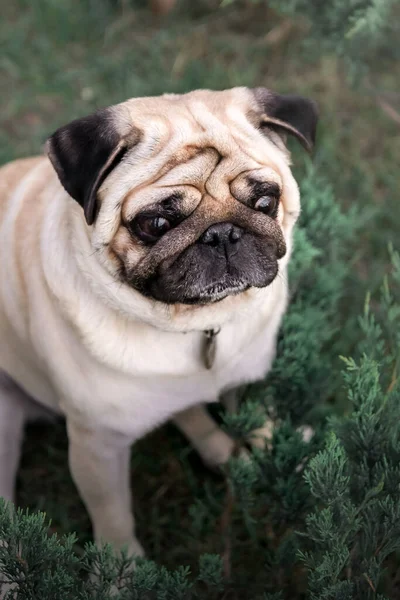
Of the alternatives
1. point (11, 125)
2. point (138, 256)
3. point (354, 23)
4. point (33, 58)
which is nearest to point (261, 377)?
Result: point (138, 256)

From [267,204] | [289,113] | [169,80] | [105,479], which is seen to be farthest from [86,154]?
[169,80]

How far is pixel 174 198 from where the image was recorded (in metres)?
1.89

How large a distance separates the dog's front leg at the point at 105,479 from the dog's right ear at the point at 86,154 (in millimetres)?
784

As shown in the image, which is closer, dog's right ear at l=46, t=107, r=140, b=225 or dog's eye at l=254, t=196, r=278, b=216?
dog's right ear at l=46, t=107, r=140, b=225

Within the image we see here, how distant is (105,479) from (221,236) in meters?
Result: 1.01

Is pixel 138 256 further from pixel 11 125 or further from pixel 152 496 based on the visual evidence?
pixel 11 125

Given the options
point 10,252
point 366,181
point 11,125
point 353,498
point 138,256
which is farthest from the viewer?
point 11,125

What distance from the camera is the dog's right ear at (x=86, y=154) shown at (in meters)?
1.88

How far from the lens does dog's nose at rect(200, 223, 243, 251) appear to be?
6.29ft

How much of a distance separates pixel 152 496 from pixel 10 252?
1223mm

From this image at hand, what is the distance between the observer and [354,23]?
2920 millimetres

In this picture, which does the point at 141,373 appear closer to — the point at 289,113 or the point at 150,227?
the point at 150,227

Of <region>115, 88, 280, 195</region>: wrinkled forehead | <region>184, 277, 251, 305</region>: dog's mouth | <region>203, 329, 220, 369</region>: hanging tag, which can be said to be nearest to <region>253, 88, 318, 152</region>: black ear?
<region>115, 88, 280, 195</region>: wrinkled forehead

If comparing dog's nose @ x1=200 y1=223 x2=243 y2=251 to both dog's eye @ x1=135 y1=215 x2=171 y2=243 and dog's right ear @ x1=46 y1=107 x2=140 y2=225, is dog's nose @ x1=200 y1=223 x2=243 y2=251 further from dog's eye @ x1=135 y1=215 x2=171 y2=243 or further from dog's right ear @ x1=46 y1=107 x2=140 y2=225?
dog's right ear @ x1=46 y1=107 x2=140 y2=225
